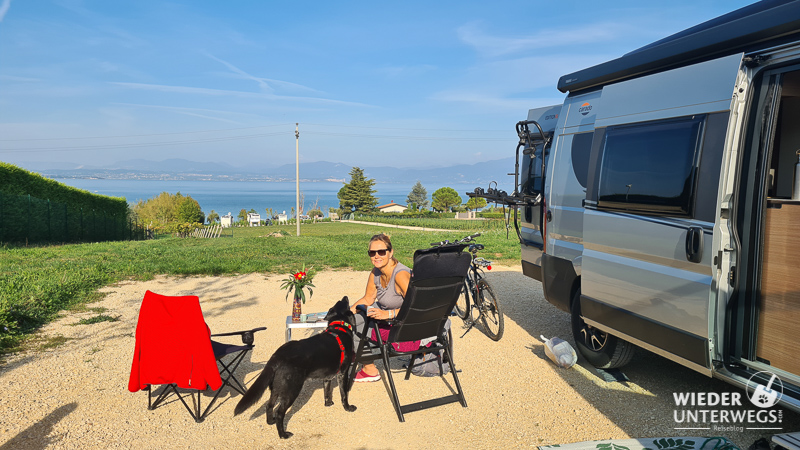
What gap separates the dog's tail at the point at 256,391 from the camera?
11.3 feet

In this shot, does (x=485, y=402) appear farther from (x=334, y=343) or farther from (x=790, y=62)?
(x=790, y=62)

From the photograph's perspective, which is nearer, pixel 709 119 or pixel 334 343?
pixel 709 119

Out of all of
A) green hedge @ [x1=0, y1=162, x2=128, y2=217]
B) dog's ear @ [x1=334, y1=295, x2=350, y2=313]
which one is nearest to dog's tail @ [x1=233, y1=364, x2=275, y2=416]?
dog's ear @ [x1=334, y1=295, x2=350, y2=313]

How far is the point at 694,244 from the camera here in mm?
3328

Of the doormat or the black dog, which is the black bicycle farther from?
the doormat

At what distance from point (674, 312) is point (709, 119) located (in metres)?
1.40

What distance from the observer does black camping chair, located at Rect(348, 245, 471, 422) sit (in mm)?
3869

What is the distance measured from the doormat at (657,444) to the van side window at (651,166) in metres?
1.62

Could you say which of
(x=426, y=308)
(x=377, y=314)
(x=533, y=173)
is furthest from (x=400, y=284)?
(x=533, y=173)

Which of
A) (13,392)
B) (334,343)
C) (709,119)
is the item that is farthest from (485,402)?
(13,392)

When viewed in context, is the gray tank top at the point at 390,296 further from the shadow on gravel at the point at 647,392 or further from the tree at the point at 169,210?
the tree at the point at 169,210

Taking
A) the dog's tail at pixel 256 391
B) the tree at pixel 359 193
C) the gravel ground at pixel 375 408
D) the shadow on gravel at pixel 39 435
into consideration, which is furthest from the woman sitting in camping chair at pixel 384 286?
the tree at pixel 359 193

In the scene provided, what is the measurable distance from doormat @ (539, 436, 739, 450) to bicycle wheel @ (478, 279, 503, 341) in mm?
2497

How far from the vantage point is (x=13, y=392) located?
170 inches
